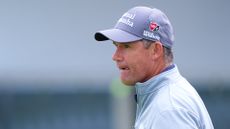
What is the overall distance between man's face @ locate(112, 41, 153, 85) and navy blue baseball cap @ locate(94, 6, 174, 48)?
0.12 ft

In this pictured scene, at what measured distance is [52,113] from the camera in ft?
20.8

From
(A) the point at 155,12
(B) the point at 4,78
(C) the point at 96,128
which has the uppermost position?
(A) the point at 155,12

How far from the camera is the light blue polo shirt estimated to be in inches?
114

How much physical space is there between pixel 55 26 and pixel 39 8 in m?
0.19

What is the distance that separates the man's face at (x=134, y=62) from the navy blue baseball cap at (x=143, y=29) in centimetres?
4

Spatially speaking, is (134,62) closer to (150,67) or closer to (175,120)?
(150,67)

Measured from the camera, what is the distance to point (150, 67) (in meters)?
3.12

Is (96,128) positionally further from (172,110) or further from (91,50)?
(172,110)

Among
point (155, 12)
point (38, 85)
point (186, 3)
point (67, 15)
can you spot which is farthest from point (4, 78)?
point (155, 12)

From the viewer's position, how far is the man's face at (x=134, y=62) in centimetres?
312

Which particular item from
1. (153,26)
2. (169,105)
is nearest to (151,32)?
(153,26)

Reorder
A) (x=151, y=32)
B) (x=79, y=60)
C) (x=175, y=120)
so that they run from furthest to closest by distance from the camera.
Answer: (x=79, y=60), (x=151, y=32), (x=175, y=120)

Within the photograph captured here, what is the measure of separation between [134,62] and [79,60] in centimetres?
402

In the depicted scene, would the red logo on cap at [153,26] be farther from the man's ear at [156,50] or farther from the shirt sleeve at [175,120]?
the shirt sleeve at [175,120]
